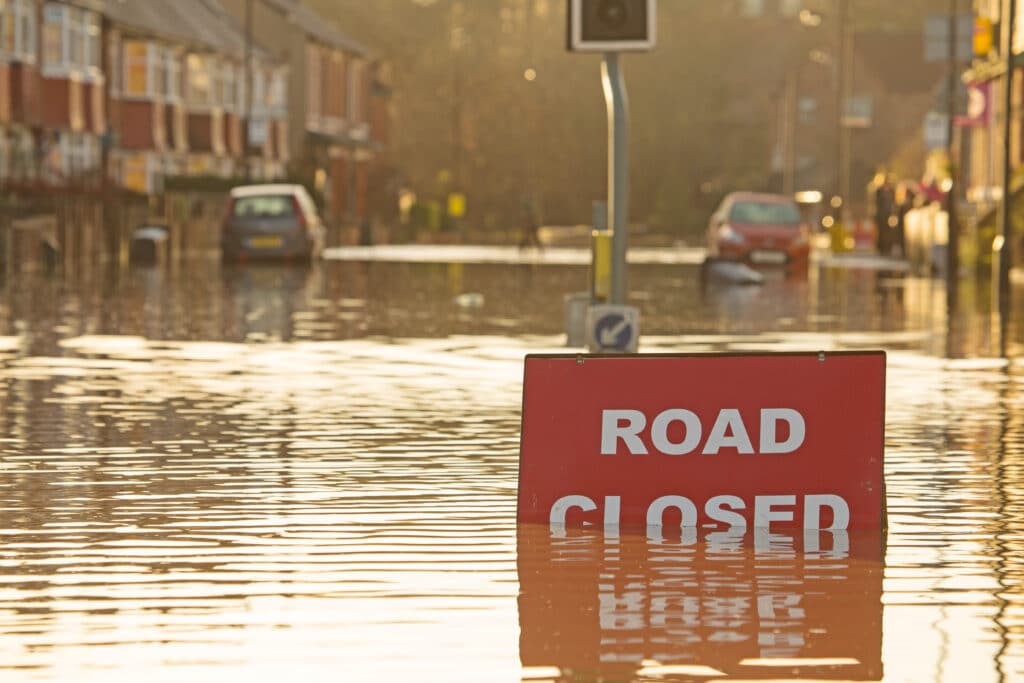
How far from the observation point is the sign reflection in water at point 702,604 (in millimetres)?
7633

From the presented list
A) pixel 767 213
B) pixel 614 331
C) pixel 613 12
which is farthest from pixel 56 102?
pixel 613 12

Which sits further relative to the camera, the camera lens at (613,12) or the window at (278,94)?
the window at (278,94)

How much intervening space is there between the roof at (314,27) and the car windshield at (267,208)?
1796 inches

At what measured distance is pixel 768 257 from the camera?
48094 millimetres

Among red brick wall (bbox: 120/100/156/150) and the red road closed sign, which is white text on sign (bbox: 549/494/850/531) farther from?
red brick wall (bbox: 120/100/156/150)

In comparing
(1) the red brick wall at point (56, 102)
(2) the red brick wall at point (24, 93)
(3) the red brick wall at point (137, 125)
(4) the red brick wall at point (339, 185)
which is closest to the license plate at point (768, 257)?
(2) the red brick wall at point (24, 93)

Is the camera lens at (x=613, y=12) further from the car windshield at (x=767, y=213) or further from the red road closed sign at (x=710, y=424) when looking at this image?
the car windshield at (x=767, y=213)

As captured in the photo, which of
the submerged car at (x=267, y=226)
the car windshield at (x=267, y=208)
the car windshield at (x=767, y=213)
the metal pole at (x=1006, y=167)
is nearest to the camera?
the metal pole at (x=1006, y=167)

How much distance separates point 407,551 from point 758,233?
127 feet

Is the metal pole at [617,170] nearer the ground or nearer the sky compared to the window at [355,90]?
nearer the ground

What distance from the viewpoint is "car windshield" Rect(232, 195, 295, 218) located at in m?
51.2

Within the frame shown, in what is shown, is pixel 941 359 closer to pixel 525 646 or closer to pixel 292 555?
pixel 292 555

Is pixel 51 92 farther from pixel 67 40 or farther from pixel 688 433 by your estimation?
pixel 688 433

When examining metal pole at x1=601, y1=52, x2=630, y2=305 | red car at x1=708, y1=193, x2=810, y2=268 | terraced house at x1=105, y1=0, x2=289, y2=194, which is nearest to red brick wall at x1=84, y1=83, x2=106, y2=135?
terraced house at x1=105, y1=0, x2=289, y2=194
